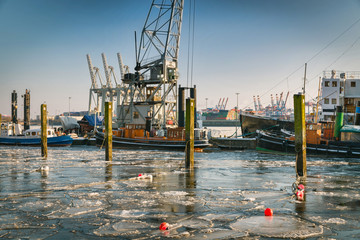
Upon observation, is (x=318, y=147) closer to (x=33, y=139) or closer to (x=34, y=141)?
(x=34, y=141)

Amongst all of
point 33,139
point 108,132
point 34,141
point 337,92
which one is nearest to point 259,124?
point 337,92

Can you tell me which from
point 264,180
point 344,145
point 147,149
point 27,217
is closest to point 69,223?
point 27,217

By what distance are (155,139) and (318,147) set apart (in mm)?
17812

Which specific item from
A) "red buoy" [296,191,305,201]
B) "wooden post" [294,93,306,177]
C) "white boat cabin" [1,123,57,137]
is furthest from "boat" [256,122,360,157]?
"white boat cabin" [1,123,57,137]

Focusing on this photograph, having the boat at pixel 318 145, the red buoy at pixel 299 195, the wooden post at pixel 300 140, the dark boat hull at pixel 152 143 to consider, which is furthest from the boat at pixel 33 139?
the red buoy at pixel 299 195

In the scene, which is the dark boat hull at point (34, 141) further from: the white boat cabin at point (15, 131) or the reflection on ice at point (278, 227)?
the reflection on ice at point (278, 227)

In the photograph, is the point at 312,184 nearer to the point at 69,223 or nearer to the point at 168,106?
the point at 69,223

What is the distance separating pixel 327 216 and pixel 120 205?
6.51 metres

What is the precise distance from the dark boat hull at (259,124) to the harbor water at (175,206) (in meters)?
33.0

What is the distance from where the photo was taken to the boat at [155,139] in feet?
134

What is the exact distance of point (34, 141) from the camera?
159ft

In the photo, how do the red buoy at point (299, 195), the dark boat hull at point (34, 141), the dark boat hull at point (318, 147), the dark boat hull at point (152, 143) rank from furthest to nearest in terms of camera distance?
the dark boat hull at point (34, 141) → the dark boat hull at point (152, 143) → the dark boat hull at point (318, 147) → the red buoy at point (299, 195)

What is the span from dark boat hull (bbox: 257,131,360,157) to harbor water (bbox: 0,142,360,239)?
40.0 feet

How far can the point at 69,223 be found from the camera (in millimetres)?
10109
